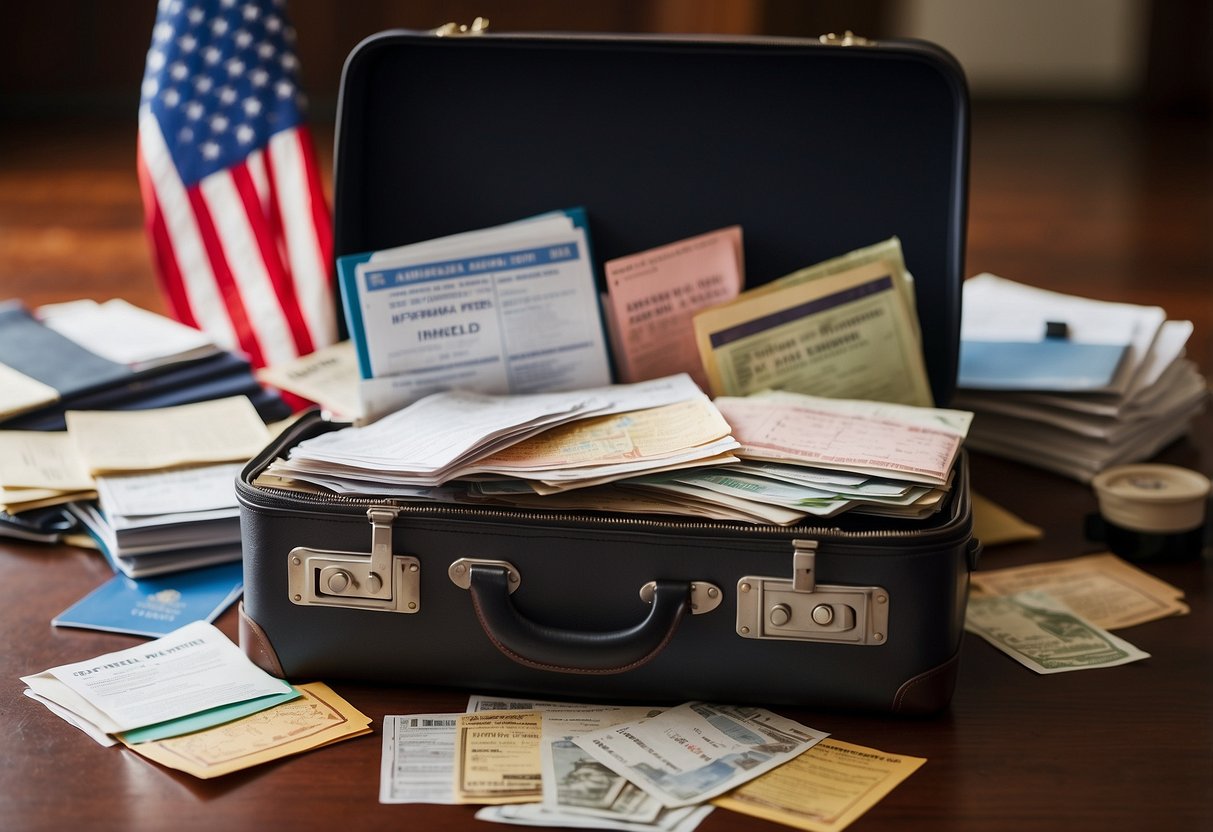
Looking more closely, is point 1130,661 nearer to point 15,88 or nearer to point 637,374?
point 637,374

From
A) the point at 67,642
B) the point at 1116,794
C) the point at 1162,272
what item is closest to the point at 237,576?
the point at 67,642

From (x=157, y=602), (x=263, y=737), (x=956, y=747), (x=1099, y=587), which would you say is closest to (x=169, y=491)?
(x=157, y=602)

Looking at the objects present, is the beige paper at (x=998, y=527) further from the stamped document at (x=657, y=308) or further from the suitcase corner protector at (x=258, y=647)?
the suitcase corner protector at (x=258, y=647)

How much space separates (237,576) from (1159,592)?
804 millimetres

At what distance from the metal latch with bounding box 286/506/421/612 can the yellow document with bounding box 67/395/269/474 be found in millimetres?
349

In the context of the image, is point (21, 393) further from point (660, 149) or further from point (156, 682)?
point (660, 149)

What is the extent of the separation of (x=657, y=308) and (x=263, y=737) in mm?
Answer: 569

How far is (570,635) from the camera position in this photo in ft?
3.02

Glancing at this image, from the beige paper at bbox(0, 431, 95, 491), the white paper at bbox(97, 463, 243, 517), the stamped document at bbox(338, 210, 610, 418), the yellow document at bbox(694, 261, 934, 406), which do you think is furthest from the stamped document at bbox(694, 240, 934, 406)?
the beige paper at bbox(0, 431, 95, 491)

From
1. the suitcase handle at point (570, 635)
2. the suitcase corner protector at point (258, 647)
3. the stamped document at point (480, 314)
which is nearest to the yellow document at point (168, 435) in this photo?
the stamped document at point (480, 314)

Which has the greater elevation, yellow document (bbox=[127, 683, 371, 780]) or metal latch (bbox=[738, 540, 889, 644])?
metal latch (bbox=[738, 540, 889, 644])

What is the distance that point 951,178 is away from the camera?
1.28 meters

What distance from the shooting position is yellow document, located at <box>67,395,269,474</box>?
1242 millimetres

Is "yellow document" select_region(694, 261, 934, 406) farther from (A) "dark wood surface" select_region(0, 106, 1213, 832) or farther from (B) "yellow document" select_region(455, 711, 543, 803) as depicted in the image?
(B) "yellow document" select_region(455, 711, 543, 803)
